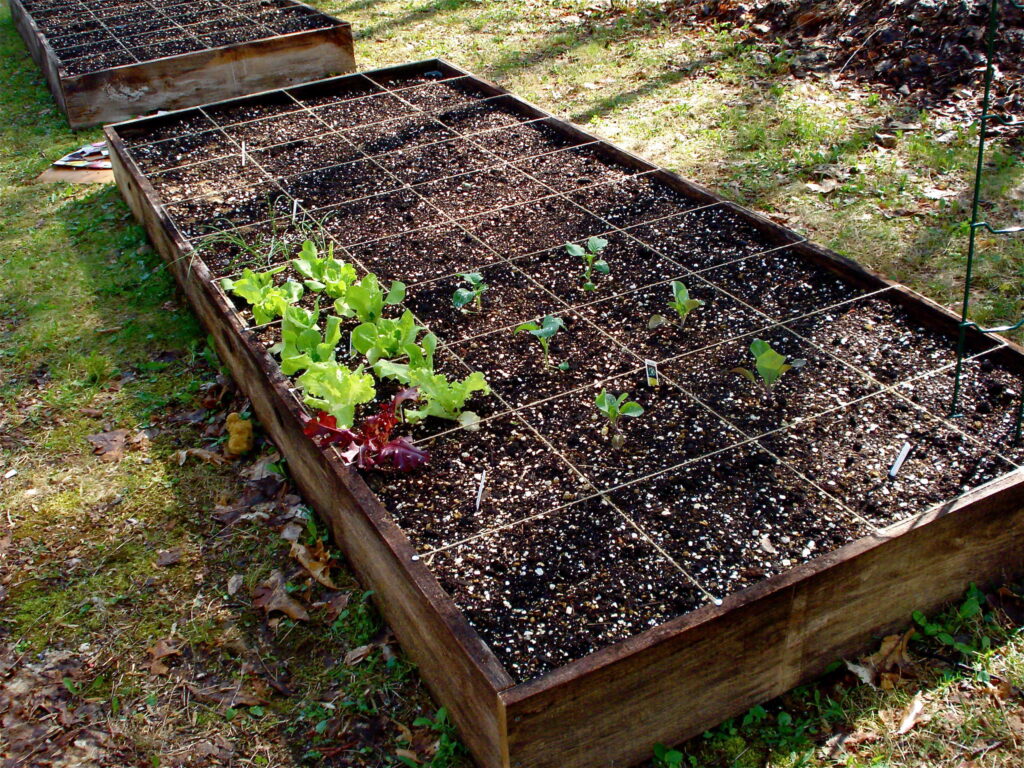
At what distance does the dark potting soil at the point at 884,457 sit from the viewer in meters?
2.56

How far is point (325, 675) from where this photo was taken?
2570 millimetres

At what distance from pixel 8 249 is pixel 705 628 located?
434 centimetres

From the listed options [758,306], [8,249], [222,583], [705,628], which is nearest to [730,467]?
[705,628]

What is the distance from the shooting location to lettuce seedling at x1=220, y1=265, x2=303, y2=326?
11.3ft

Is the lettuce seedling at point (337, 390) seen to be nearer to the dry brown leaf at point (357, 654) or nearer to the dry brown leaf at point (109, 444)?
the dry brown leaf at point (357, 654)

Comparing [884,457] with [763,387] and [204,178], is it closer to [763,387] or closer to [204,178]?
[763,387]

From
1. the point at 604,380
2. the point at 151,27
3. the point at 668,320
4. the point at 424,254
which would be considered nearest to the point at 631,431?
the point at 604,380

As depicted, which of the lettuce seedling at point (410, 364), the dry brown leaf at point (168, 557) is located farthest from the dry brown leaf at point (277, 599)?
the lettuce seedling at point (410, 364)

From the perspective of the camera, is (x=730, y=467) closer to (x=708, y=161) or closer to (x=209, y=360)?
(x=209, y=360)

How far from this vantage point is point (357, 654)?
2.61 m

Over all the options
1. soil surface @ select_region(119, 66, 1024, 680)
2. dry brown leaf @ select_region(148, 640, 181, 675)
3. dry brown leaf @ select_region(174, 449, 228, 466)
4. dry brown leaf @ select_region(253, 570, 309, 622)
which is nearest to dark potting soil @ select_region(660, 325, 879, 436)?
soil surface @ select_region(119, 66, 1024, 680)

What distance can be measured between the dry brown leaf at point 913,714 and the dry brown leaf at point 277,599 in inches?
62.3

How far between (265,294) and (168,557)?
3.40 ft

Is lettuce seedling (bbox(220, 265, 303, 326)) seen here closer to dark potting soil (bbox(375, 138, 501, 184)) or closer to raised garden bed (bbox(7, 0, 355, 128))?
dark potting soil (bbox(375, 138, 501, 184))
